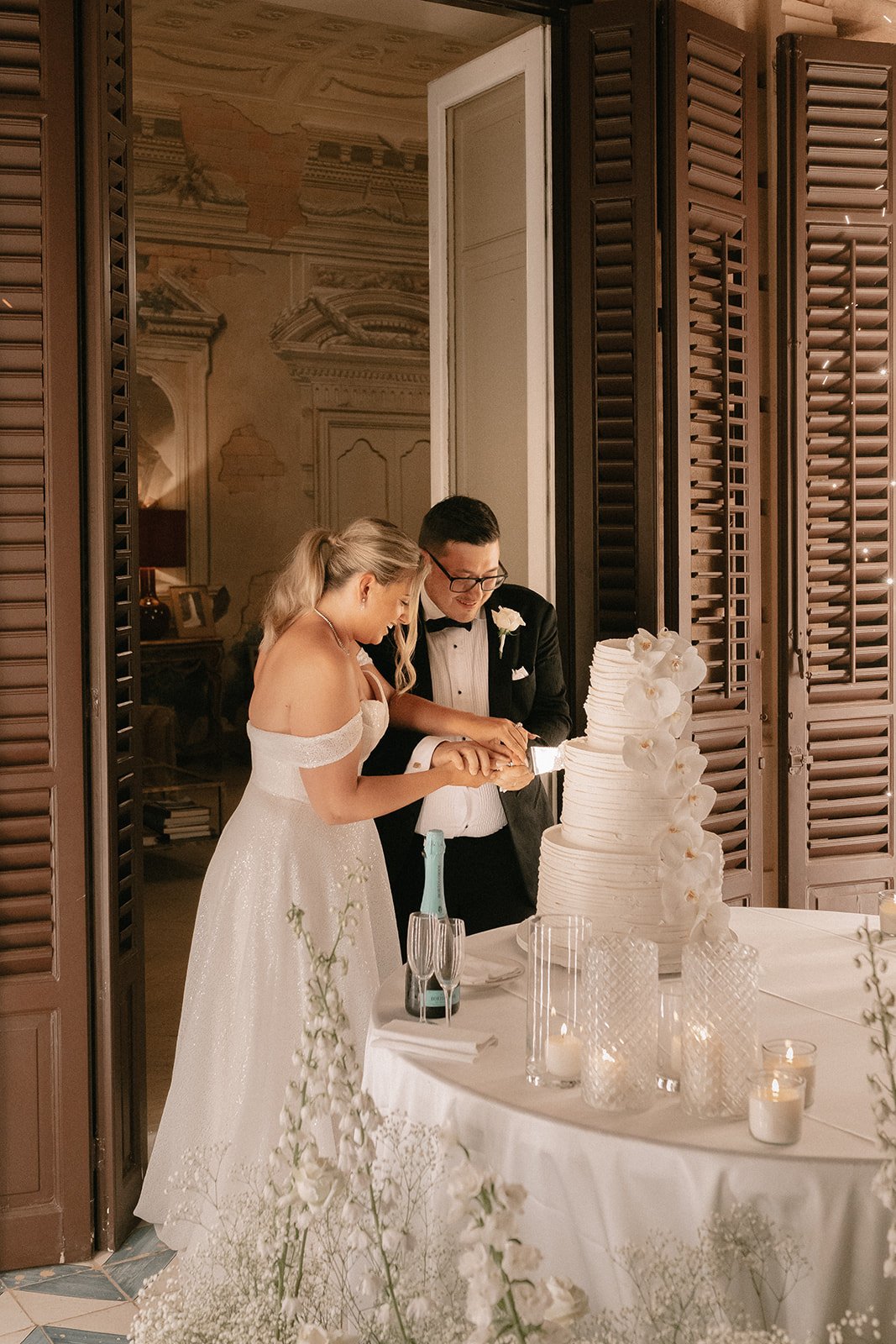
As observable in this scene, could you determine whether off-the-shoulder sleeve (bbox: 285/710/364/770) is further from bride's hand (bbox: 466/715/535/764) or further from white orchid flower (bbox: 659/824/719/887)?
white orchid flower (bbox: 659/824/719/887)

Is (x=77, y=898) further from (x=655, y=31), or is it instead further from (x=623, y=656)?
(x=655, y=31)

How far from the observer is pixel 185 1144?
2947 millimetres

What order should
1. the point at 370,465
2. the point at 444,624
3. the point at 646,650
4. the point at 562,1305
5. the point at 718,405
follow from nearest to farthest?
the point at 562,1305 < the point at 646,650 < the point at 444,624 < the point at 718,405 < the point at 370,465

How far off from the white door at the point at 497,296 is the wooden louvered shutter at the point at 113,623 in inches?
45.3

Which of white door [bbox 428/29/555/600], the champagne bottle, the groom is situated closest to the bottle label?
the champagne bottle

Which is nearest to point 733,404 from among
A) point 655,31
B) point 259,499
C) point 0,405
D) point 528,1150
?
point 655,31

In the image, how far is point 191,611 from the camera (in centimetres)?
952

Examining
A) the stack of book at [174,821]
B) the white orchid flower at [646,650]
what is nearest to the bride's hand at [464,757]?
the white orchid flower at [646,650]

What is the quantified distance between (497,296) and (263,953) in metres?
2.09

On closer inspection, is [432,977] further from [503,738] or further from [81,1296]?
[81,1296]

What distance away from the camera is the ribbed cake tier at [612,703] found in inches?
88.0

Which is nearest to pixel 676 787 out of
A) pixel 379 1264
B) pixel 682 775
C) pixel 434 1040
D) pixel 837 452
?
pixel 682 775

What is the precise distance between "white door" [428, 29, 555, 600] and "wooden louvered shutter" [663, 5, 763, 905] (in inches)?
14.5

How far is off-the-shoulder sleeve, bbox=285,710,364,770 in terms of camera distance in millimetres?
2703
